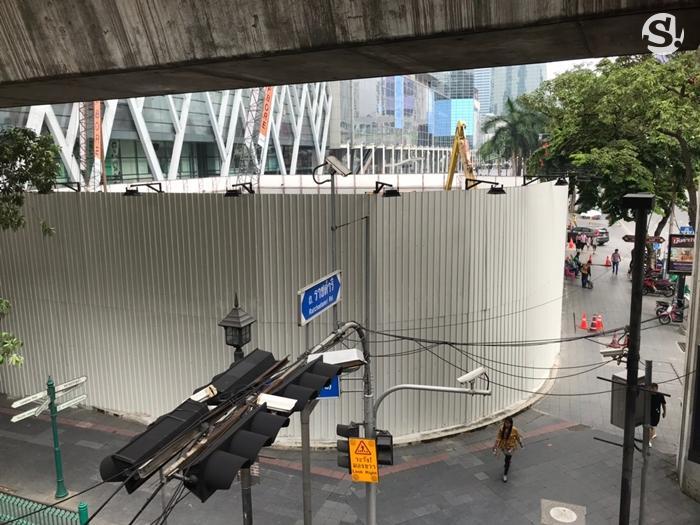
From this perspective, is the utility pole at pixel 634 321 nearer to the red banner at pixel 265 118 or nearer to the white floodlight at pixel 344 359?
the white floodlight at pixel 344 359

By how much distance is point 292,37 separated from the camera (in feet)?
19.3

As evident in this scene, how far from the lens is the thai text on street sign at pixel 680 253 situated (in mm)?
19688

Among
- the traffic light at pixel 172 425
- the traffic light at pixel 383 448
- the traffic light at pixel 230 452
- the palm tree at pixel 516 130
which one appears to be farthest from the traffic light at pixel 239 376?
the palm tree at pixel 516 130

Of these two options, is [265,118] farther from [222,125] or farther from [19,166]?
[19,166]

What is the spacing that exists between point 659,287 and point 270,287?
2245 centimetres

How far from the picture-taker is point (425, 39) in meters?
5.45

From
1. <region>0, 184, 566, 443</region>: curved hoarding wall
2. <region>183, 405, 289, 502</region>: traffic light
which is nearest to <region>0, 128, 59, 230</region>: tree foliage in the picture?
<region>0, 184, 566, 443</region>: curved hoarding wall

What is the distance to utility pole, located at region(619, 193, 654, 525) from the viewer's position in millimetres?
7445

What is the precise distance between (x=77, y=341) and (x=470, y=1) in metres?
12.7

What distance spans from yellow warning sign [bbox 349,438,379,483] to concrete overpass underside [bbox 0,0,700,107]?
16.4 feet

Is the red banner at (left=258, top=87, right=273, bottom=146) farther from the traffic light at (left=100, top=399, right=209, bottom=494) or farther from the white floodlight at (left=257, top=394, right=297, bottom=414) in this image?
the traffic light at (left=100, top=399, right=209, bottom=494)

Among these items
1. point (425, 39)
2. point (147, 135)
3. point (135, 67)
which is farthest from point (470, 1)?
point (147, 135)

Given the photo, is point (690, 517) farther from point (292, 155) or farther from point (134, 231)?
point (292, 155)

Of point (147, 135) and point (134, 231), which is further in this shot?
point (147, 135)
